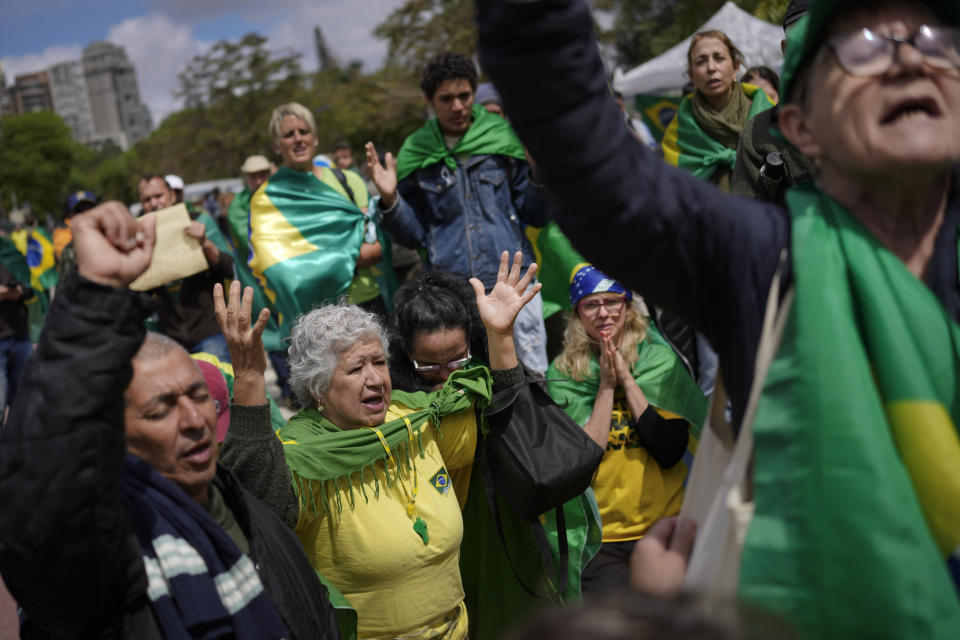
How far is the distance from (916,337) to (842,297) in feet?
0.36

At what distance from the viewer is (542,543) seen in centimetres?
331

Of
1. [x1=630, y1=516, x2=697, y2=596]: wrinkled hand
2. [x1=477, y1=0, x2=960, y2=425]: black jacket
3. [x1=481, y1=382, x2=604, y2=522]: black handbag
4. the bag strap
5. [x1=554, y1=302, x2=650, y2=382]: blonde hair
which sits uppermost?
[x1=477, y1=0, x2=960, y2=425]: black jacket

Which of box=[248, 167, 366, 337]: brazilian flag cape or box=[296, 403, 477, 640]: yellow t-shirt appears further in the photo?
box=[248, 167, 366, 337]: brazilian flag cape

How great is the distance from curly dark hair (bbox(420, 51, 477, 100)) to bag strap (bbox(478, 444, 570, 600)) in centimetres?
248

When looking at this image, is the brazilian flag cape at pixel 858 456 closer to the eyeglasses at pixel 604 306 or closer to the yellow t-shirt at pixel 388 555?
the yellow t-shirt at pixel 388 555

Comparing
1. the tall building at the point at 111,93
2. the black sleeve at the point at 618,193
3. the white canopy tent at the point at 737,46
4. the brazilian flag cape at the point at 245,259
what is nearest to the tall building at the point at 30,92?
the tall building at the point at 111,93

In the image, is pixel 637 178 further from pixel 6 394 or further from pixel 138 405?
pixel 6 394

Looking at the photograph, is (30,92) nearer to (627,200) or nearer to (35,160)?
(35,160)

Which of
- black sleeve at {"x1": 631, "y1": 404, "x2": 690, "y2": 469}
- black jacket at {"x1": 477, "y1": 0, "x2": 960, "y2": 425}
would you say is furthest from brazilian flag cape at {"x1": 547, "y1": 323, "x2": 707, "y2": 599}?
black jacket at {"x1": 477, "y1": 0, "x2": 960, "y2": 425}

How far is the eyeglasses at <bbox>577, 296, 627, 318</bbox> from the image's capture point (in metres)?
3.96

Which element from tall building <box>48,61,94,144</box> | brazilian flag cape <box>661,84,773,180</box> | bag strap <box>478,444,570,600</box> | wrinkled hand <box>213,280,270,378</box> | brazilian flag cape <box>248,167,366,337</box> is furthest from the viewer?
tall building <box>48,61,94,144</box>

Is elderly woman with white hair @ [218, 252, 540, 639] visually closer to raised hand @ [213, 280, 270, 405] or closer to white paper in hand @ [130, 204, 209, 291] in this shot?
raised hand @ [213, 280, 270, 405]

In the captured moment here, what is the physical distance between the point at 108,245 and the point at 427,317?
2025 mm

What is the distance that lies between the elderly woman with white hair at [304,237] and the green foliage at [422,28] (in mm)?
17114
